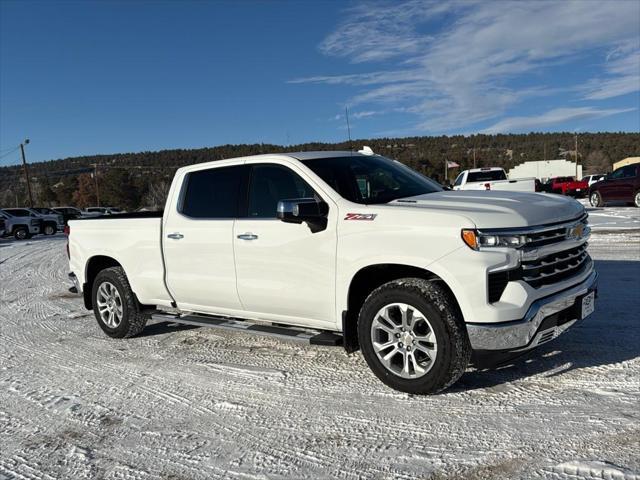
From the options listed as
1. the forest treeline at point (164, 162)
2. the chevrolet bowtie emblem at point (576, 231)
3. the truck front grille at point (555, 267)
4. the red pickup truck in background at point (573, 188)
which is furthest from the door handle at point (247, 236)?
the forest treeline at point (164, 162)

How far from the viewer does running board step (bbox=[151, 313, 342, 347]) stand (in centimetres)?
443

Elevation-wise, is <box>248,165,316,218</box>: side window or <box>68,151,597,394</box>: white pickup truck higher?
<box>248,165,316,218</box>: side window

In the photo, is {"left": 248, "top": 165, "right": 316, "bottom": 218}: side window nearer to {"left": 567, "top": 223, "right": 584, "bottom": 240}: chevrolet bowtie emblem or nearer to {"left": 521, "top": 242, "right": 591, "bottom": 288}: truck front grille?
{"left": 521, "top": 242, "right": 591, "bottom": 288}: truck front grille

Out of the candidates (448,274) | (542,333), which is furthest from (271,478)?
(542,333)

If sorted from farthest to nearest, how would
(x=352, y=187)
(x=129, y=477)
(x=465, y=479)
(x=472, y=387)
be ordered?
(x=352, y=187) → (x=472, y=387) → (x=129, y=477) → (x=465, y=479)

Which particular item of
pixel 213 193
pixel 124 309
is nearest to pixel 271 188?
pixel 213 193

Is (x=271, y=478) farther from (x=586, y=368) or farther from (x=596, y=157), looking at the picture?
(x=596, y=157)

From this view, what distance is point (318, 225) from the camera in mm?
4371

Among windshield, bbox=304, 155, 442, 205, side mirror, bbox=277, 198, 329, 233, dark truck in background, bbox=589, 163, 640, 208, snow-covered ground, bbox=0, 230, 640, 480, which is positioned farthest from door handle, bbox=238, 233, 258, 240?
dark truck in background, bbox=589, 163, 640, 208

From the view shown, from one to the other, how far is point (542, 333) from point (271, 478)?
2.06 metres

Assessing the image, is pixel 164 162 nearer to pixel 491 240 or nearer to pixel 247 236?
pixel 247 236

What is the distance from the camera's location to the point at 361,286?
14.3 ft

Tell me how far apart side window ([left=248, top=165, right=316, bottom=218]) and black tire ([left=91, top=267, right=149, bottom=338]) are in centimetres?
198

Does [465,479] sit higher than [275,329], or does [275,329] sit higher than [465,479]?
[275,329]
